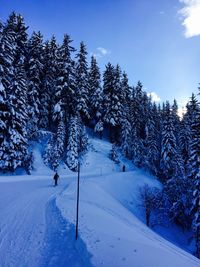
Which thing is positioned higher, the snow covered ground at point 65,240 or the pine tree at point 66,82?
the pine tree at point 66,82

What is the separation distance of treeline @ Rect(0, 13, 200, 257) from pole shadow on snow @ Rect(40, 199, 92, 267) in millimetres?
16536

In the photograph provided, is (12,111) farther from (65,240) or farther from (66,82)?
(65,240)

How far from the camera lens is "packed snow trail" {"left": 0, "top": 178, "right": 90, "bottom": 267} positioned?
8.56m

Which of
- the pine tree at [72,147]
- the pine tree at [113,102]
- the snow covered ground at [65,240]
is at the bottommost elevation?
the snow covered ground at [65,240]

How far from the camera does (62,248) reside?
9.52 m

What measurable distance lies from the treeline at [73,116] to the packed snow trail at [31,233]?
1444cm

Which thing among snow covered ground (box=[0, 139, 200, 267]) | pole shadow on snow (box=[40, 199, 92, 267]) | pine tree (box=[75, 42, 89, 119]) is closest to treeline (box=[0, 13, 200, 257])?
pine tree (box=[75, 42, 89, 119])

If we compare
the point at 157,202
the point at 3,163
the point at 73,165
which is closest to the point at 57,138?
the point at 73,165

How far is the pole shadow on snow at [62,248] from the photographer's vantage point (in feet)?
27.5

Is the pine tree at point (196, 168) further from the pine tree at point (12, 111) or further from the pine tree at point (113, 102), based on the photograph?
the pine tree at point (113, 102)

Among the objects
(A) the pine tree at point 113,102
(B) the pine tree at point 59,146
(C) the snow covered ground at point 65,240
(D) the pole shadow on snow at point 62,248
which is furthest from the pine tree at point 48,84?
(D) the pole shadow on snow at point 62,248

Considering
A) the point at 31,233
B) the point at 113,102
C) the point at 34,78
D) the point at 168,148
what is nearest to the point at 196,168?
the point at 31,233

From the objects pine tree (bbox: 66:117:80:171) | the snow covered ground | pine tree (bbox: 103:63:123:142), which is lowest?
the snow covered ground

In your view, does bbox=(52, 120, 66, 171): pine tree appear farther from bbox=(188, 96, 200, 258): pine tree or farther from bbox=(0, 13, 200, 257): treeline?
bbox=(188, 96, 200, 258): pine tree
